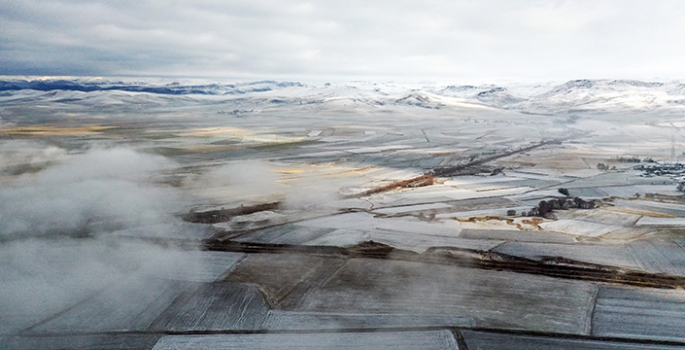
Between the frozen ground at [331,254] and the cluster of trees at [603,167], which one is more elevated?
the cluster of trees at [603,167]

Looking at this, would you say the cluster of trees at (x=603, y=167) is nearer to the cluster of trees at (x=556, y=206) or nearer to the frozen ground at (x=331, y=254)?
the frozen ground at (x=331, y=254)

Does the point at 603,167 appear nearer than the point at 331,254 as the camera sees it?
No

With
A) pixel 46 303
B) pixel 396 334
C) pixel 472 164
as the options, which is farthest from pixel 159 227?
pixel 472 164

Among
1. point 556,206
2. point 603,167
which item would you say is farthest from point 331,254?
point 603,167

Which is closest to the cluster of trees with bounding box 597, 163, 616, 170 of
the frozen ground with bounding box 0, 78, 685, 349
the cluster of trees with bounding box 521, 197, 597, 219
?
the frozen ground with bounding box 0, 78, 685, 349

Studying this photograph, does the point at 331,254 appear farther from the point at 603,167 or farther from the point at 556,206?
the point at 603,167

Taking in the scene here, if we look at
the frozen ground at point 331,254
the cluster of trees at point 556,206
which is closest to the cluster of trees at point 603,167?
the frozen ground at point 331,254

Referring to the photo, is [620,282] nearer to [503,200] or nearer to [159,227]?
[503,200]

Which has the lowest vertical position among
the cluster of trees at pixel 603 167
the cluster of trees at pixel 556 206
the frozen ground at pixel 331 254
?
the frozen ground at pixel 331 254
